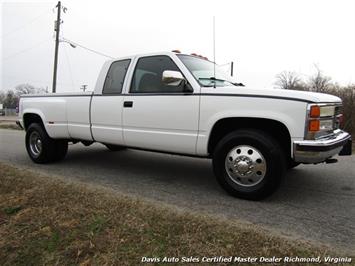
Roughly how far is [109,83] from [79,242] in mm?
3059

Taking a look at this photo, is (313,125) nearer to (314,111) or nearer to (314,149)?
(314,111)

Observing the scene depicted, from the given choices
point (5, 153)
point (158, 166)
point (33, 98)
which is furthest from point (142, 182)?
point (5, 153)

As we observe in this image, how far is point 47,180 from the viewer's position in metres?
4.59

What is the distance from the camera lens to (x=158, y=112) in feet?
14.5

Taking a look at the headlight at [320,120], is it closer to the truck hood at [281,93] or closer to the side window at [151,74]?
the truck hood at [281,93]

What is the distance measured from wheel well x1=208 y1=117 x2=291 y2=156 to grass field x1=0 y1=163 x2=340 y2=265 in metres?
1.20

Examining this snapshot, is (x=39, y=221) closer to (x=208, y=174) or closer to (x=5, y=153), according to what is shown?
(x=208, y=174)

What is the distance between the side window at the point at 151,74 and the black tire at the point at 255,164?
1.20 meters

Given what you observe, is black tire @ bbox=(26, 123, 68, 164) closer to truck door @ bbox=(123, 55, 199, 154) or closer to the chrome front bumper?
truck door @ bbox=(123, 55, 199, 154)

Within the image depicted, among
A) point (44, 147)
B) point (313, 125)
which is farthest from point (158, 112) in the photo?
point (44, 147)

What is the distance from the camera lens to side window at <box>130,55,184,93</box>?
179 inches

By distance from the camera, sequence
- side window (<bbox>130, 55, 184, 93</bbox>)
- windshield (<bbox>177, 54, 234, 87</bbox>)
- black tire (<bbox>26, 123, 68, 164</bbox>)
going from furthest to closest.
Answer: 1. black tire (<bbox>26, 123, 68, 164</bbox>)
2. side window (<bbox>130, 55, 184, 93</bbox>)
3. windshield (<bbox>177, 54, 234, 87</bbox>)

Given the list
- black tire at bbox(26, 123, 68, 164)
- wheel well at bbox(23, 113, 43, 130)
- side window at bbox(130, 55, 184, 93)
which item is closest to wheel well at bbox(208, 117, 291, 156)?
side window at bbox(130, 55, 184, 93)

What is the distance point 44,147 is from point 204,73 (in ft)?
11.2
